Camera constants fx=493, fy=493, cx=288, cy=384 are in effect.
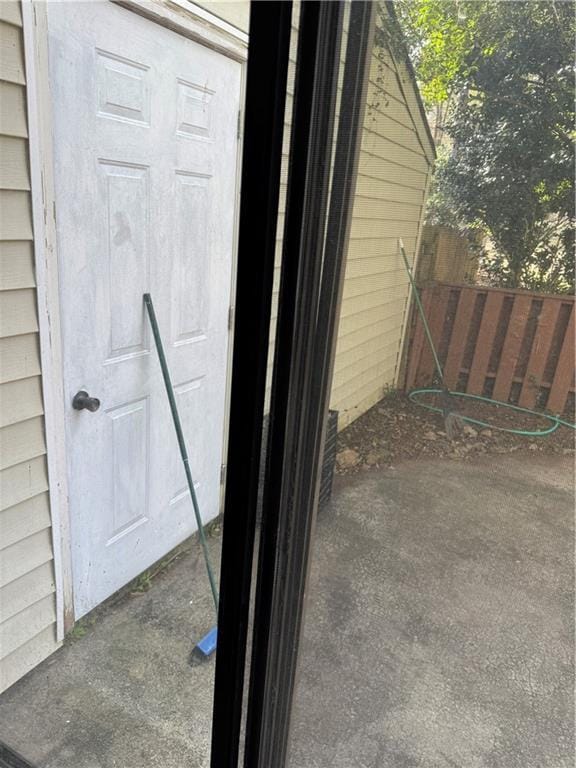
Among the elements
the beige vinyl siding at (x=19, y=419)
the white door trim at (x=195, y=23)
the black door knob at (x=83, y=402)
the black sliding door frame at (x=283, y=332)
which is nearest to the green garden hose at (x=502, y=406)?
the black sliding door frame at (x=283, y=332)

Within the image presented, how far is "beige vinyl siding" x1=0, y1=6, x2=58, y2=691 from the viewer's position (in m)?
1.26

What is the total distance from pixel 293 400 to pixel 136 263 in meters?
1.36

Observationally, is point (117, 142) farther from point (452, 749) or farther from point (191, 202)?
point (452, 749)

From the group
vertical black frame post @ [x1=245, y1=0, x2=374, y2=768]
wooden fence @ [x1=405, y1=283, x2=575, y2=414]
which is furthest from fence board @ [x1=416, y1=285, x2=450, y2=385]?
vertical black frame post @ [x1=245, y1=0, x2=374, y2=768]

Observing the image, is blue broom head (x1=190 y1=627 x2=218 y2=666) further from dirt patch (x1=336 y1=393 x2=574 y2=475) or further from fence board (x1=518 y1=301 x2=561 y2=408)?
fence board (x1=518 y1=301 x2=561 y2=408)

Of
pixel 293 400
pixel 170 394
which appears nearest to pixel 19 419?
pixel 170 394

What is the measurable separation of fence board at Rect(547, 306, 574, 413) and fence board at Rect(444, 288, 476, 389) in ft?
0.30

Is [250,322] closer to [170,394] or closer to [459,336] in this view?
[459,336]

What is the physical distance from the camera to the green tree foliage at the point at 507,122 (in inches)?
17.1

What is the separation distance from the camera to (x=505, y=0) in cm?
44

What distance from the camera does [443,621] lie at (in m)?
0.61

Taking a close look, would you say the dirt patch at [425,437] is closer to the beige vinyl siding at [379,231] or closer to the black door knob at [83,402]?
the beige vinyl siding at [379,231]

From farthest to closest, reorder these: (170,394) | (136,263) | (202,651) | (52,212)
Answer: (170,394)
(136,263)
(202,651)
(52,212)

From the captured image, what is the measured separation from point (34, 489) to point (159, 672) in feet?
2.30
